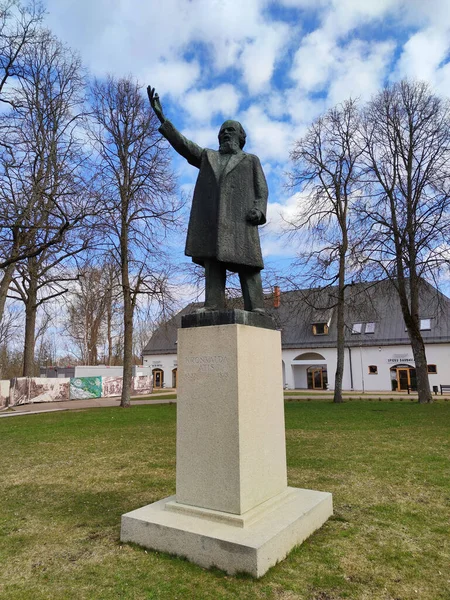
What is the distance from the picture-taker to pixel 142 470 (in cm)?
→ 687

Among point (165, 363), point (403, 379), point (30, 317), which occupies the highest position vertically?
point (30, 317)

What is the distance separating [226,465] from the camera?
374 centimetres

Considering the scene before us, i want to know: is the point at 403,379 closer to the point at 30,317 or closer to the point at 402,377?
the point at 402,377

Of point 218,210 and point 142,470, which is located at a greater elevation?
point 218,210

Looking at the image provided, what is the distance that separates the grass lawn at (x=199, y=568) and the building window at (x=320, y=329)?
89.5 ft

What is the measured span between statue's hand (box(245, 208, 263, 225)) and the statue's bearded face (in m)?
0.78

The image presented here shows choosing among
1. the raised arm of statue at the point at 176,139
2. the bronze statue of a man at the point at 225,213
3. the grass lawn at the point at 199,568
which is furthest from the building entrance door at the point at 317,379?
the raised arm of statue at the point at 176,139

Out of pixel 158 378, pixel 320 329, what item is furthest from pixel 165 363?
pixel 320 329

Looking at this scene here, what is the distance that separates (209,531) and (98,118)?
19.8 meters

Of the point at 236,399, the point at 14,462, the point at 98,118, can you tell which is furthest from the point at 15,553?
the point at 98,118

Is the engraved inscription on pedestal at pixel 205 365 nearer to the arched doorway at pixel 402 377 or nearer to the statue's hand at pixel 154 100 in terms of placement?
the statue's hand at pixel 154 100

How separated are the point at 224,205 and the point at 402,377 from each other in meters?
31.9

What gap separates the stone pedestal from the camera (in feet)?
11.4

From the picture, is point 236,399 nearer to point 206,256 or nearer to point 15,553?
point 206,256
